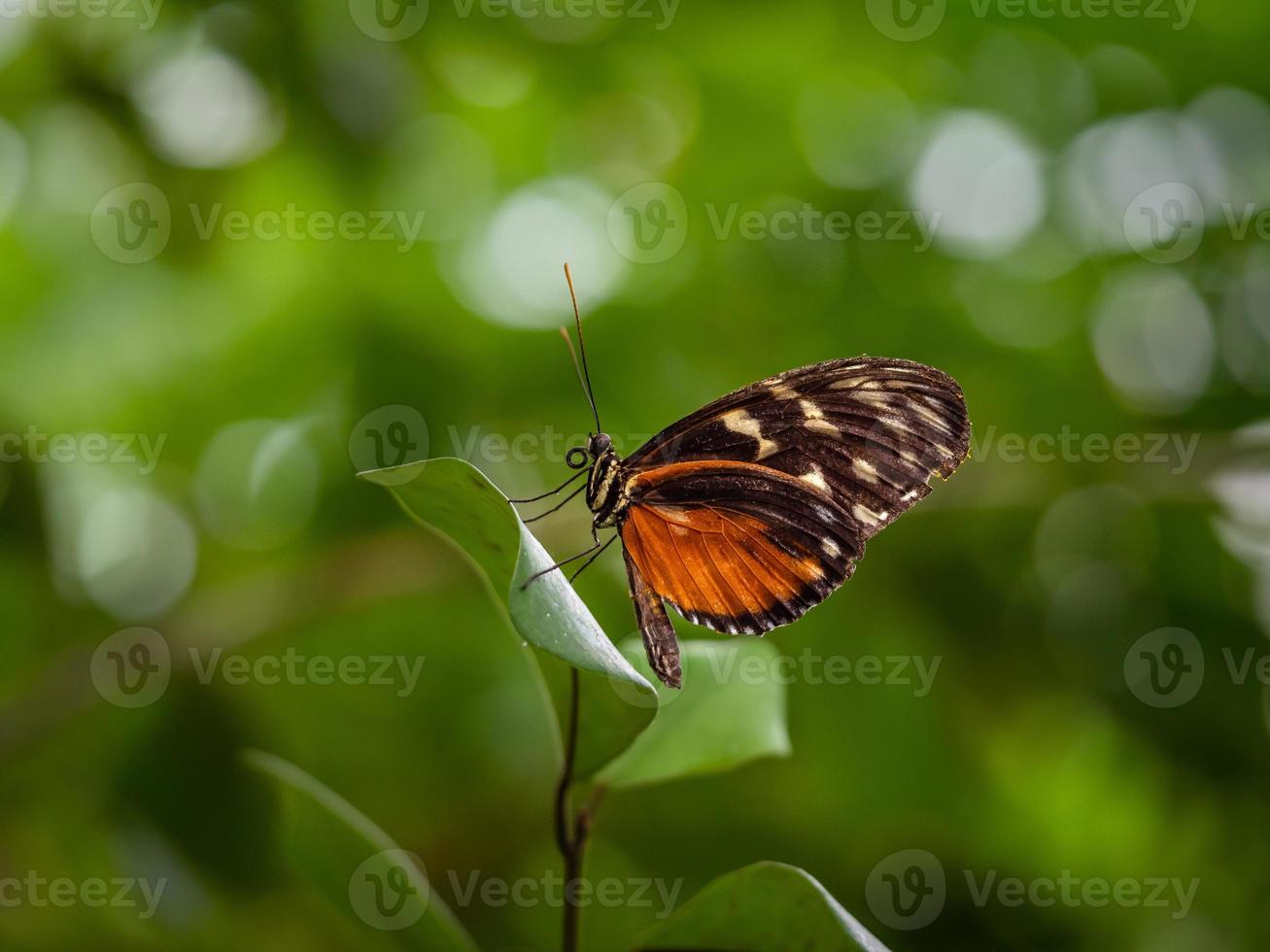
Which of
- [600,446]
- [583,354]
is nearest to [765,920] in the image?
[600,446]

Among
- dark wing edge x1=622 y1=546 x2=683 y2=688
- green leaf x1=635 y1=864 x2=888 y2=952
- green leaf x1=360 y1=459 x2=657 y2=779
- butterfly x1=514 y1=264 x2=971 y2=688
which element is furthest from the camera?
butterfly x1=514 y1=264 x2=971 y2=688

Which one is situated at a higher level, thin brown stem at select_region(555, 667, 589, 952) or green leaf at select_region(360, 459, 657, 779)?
green leaf at select_region(360, 459, 657, 779)

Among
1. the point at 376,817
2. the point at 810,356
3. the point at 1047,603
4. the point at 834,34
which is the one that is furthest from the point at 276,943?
the point at 834,34

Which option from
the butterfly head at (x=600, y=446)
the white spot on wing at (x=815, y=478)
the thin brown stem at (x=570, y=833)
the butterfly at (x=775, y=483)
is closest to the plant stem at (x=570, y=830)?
the thin brown stem at (x=570, y=833)

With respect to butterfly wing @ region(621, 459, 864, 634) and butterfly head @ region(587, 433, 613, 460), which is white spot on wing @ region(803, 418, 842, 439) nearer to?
butterfly wing @ region(621, 459, 864, 634)

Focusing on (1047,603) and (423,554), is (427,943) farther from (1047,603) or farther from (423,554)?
(1047,603)

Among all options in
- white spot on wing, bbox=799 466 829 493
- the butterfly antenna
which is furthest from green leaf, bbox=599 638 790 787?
the butterfly antenna

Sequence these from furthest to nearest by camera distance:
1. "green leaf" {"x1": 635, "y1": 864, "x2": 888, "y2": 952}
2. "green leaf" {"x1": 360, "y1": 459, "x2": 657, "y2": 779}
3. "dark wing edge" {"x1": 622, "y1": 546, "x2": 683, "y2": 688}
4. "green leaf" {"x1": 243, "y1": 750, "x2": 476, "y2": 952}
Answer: "dark wing edge" {"x1": 622, "y1": 546, "x2": 683, "y2": 688} → "green leaf" {"x1": 243, "y1": 750, "x2": 476, "y2": 952} → "green leaf" {"x1": 635, "y1": 864, "x2": 888, "y2": 952} → "green leaf" {"x1": 360, "y1": 459, "x2": 657, "y2": 779}

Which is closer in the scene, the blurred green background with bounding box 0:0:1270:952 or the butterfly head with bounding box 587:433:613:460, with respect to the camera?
the butterfly head with bounding box 587:433:613:460
